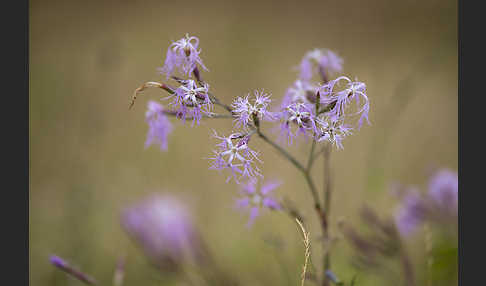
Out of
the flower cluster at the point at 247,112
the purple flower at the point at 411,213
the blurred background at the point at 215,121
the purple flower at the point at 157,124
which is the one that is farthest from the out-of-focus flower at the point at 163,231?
the purple flower at the point at 411,213

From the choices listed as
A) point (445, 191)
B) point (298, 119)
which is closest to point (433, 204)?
point (445, 191)

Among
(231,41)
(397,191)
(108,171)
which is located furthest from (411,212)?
(231,41)

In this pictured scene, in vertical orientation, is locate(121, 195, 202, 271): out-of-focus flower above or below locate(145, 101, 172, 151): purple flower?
below

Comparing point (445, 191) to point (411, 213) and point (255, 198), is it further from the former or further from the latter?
point (255, 198)

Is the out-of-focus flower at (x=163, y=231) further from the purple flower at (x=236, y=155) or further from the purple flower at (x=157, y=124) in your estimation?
the purple flower at (x=236, y=155)

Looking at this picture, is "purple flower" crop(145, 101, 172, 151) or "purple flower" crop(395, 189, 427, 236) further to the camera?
"purple flower" crop(395, 189, 427, 236)

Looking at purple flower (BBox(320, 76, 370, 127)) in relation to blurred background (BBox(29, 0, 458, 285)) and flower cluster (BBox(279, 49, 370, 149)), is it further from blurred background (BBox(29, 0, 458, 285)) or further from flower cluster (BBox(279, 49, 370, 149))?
blurred background (BBox(29, 0, 458, 285))

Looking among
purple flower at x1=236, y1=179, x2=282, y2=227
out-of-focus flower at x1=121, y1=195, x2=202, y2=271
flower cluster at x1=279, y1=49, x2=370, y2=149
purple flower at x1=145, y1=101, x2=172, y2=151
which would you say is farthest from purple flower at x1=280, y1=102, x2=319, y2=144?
out-of-focus flower at x1=121, y1=195, x2=202, y2=271
